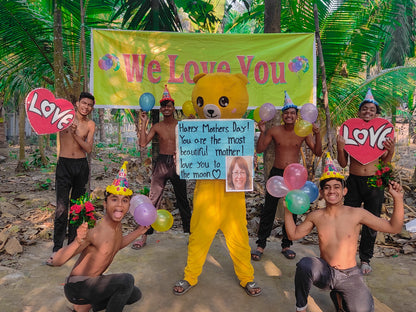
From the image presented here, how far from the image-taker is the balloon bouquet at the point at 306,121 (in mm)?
2851

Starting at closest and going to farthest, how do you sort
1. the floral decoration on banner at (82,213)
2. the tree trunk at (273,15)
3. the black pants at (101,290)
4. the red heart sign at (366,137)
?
the floral decoration on banner at (82,213)
the black pants at (101,290)
the red heart sign at (366,137)
the tree trunk at (273,15)

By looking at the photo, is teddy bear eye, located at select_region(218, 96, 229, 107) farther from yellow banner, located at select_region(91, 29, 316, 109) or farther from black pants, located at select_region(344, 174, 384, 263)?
black pants, located at select_region(344, 174, 384, 263)

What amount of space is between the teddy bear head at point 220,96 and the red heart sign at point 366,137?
1119 mm

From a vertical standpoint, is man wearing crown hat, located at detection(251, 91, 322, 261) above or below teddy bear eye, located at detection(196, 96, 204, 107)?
below

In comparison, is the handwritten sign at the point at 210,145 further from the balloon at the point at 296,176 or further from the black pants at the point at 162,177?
the black pants at the point at 162,177

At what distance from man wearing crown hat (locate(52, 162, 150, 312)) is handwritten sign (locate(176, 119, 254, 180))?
666 mm

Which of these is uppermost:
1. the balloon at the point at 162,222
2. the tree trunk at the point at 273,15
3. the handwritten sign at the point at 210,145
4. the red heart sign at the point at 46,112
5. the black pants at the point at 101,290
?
the tree trunk at the point at 273,15

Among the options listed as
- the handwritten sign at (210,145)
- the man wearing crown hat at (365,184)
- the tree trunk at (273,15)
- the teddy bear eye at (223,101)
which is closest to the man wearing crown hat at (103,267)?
the handwritten sign at (210,145)

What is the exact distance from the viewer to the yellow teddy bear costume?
9.23 feet

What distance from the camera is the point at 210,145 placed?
9.20 ft

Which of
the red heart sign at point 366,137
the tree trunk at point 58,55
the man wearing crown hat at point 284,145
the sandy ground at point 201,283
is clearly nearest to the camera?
the sandy ground at point 201,283

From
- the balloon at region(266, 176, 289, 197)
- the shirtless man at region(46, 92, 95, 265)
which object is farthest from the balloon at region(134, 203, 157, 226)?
the shirtless man at region(46, 92, 95, 265)

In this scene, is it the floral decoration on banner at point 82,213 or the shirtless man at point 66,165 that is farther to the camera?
the shirtless man at point 66,165

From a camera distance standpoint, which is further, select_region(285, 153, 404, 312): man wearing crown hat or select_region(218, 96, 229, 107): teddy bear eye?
select_region(218, 96, 229, 107): teddy bear eye
